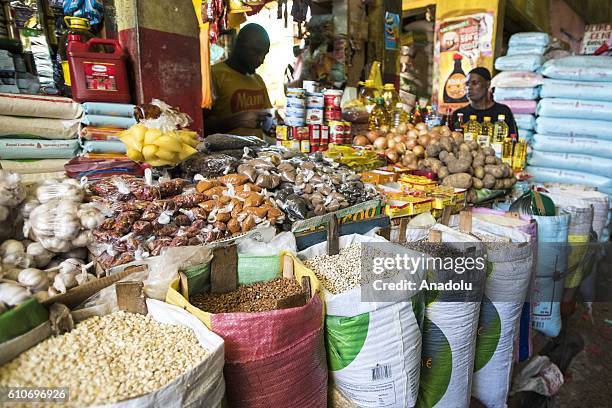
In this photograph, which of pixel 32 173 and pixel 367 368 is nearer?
pixel 367 368

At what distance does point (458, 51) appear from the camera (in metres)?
6.96

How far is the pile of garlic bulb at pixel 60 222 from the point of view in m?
1.41

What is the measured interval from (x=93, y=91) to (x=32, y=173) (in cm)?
59

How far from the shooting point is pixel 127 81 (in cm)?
257

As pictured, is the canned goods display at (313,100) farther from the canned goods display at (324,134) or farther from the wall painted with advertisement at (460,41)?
the wall painted with advertisement at (460,41)

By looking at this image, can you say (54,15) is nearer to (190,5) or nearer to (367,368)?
(190,5)

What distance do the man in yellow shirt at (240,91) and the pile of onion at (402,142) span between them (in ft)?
4.01

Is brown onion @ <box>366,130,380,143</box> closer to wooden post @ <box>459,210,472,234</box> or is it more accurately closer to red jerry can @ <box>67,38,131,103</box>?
wooden post @ <box>459,210,472,234</box>

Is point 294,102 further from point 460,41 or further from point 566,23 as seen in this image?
point 566,23

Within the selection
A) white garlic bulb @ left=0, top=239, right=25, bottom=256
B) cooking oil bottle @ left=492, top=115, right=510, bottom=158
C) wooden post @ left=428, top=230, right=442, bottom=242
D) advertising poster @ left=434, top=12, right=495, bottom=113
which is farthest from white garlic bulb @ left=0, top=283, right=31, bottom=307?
advertising poster @ left=434, top=12, right=495, bottom=113

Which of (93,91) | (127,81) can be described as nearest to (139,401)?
(93,91)

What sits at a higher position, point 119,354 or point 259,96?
point 259,96

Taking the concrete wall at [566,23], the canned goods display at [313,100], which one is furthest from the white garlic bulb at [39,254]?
the concrete wall at [566,23]

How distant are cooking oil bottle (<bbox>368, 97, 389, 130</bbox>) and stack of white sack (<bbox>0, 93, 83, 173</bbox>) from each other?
2457 mm
